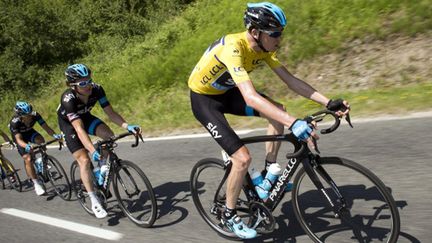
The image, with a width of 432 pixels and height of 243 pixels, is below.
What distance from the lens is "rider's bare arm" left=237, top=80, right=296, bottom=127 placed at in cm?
327

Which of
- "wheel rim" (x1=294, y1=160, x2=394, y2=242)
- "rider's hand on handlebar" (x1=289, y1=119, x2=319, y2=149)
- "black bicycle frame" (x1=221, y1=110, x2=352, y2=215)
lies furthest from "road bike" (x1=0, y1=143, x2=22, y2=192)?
"rider's hand on handlebar" (x1=289, y1=119, x2=319, y2=149)

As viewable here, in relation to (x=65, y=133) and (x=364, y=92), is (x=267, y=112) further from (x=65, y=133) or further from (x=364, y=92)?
(x=364, y=92)

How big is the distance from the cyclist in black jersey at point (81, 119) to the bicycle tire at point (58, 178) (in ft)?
3.91

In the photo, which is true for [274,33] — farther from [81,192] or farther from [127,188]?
[81,192]

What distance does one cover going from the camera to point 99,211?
552 centimetres

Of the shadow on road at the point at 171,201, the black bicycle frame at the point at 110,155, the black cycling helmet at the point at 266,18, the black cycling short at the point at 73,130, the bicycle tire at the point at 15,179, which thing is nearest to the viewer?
the black cycling helmet at the point at 266,18

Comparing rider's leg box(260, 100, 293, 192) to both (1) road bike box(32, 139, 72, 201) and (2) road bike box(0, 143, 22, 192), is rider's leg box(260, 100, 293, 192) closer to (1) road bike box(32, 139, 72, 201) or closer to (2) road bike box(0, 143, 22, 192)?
(1) road bike box(32, 139, 72, 201)

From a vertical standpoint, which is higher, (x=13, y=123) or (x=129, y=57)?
(x=13, y=123)

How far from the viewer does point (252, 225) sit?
4082 millimetres

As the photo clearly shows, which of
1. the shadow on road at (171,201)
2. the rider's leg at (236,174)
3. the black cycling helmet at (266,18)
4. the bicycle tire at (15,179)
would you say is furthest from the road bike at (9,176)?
the black cycling helmet at (266,18)

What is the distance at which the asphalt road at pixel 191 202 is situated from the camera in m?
4.10

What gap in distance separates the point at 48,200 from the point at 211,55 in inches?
187

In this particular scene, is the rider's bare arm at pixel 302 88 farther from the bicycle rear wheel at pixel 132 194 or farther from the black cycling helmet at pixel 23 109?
the black cycling helmet at pixel 23 109

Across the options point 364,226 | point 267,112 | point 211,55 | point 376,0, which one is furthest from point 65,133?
point 376,0
